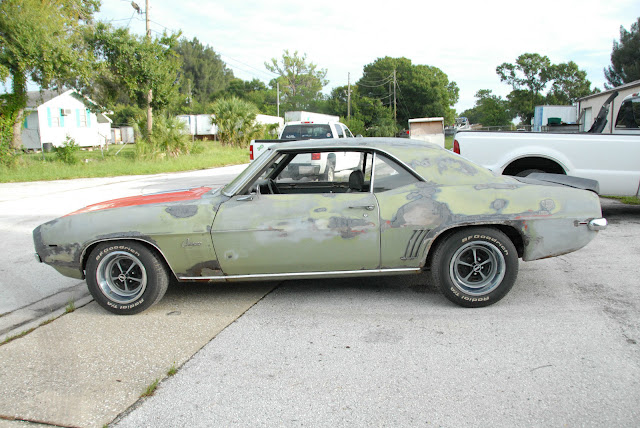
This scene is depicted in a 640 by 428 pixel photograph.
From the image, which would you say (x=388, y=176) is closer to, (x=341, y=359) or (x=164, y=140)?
(x=341, y=359)

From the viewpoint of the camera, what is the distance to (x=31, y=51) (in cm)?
1734

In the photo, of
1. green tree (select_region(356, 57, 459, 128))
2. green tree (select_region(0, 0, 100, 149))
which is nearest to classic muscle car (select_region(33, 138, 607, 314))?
green tree (select_region(0, 0, 100, 149))

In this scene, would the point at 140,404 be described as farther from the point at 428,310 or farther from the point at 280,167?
the point at 280,167

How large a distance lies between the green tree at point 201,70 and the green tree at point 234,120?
58.1 m

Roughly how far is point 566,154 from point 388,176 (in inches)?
159

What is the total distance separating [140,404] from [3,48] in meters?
19.2

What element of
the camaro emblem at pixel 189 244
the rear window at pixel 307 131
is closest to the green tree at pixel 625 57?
the rear window at pixel 307 131

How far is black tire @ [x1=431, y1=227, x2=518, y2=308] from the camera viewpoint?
3.93 metres

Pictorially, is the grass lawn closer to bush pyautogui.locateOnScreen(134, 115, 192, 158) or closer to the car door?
bush pyautogui.locateOnScreen(134, 115, 192, 158)

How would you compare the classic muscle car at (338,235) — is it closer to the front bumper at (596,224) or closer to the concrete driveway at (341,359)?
the front bumper at (596,224)

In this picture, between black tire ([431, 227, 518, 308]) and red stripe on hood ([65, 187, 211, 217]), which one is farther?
red stripe on hood ([65, 187, 211, 217])

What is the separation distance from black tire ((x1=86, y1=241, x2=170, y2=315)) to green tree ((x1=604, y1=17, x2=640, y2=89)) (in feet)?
172

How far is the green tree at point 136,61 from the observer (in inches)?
886

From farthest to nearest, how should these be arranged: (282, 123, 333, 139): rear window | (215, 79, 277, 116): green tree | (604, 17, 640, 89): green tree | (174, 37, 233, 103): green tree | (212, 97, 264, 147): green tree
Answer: (174, 37, 233, 103): green tree < (215, 79, 277, 116): green tree < (604, 17, 640, 89): green tree < (212, 97, 264, 147): green tree < (282, 123, 333, 139): rear window
